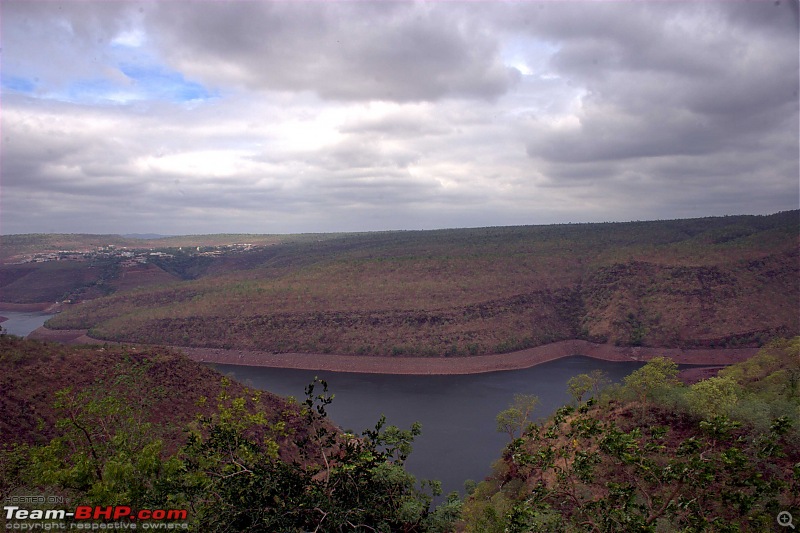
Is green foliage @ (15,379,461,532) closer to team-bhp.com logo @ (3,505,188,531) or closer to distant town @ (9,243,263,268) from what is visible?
team-bhp.com logo @ (3,505,188,531)

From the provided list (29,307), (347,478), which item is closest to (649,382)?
(347,478)

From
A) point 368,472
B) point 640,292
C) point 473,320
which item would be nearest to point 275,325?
point 473,320

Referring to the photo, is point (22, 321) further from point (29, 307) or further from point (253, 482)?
point (253, 482)

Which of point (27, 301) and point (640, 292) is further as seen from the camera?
point (27, 301)

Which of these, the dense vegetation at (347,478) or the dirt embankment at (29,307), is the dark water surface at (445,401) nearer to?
the dense vegetation at (347,478)

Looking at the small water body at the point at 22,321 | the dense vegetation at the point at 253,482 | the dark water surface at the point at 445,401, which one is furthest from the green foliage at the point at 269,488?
the small water body at the point at 22,321

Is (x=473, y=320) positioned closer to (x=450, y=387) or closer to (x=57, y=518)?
(x=450, y=387)
